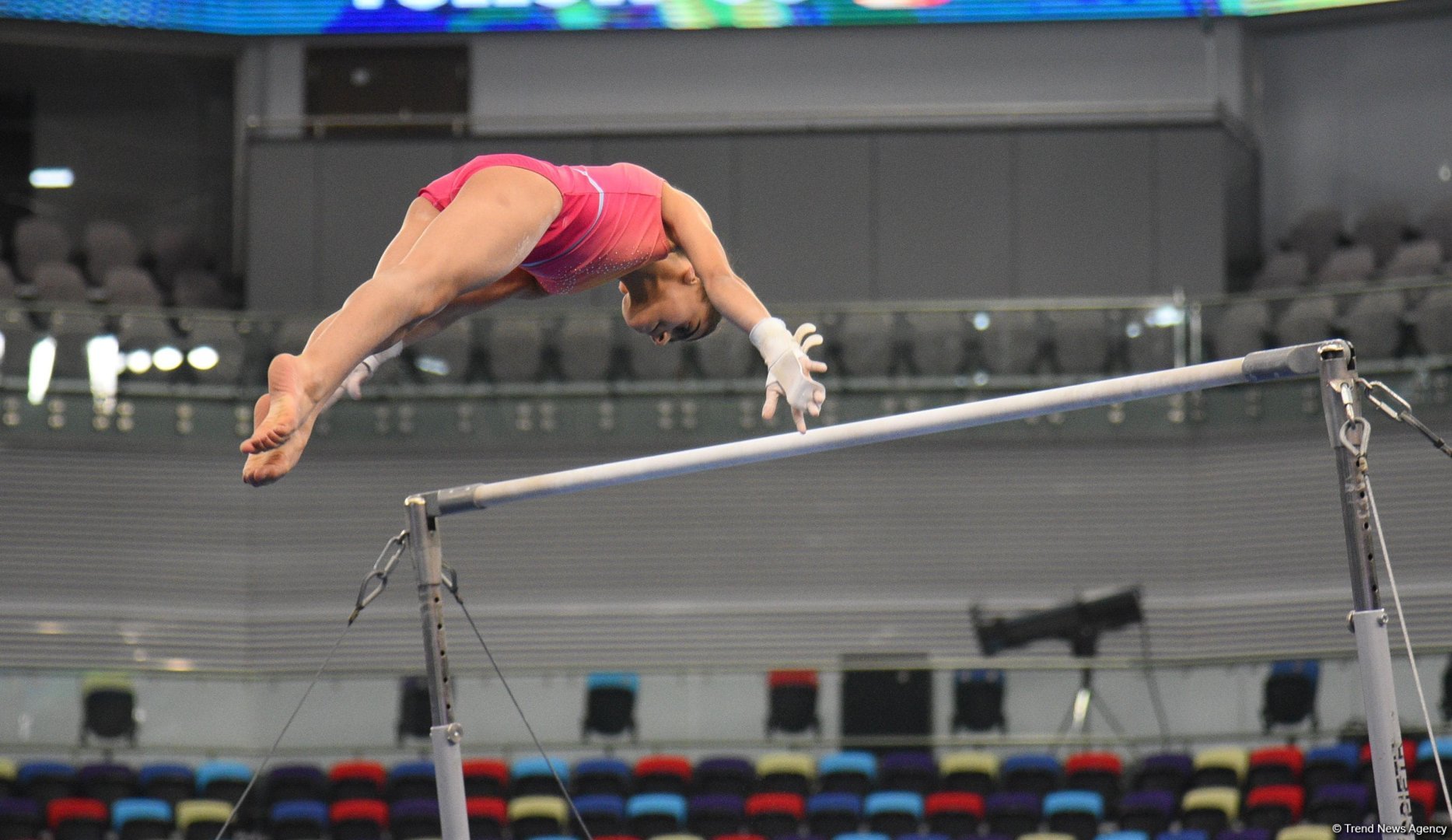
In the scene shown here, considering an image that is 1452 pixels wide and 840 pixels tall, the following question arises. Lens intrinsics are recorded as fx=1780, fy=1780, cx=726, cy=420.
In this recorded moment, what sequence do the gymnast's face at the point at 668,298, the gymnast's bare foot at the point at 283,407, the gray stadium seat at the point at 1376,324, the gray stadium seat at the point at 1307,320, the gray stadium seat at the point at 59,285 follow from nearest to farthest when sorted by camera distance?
the gymnast's bare foot at the point at 283,407 < the gymnast's face at the point at 668,298 < the gray stadium seat at the point at 1376,324 < the gray stadium seat at the point at 1307,320 < the gray stadium seat at the point at 59,285

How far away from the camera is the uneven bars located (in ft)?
15.3

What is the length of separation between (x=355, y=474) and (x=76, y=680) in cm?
361

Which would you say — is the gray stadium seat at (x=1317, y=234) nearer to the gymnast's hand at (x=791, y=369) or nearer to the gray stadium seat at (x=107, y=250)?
the gray stadium seat at (x=107, y=250)

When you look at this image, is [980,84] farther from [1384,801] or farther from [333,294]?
[1384,801]

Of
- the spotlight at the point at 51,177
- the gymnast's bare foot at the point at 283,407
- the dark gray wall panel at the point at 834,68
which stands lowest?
the gymnast's bare foot at the point at 283,407

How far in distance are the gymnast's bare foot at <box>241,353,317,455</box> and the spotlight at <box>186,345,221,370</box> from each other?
9.58 m

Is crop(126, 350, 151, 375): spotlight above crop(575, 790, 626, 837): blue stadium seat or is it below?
above

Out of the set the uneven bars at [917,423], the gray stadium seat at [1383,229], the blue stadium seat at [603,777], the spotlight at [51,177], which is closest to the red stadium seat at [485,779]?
the blue stadium seat at [603,777]

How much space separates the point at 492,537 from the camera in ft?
46.2

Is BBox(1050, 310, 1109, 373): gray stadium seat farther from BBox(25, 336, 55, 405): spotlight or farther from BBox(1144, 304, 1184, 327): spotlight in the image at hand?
BBox(25, 336, 55, 405): spotlight

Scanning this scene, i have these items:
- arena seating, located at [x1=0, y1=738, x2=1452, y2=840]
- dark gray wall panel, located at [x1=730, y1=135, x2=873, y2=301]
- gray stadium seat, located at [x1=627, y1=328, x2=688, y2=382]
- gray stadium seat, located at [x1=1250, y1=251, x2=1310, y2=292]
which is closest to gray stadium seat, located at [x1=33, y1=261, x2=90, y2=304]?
gray stadium seat, located at [x1=627, y1=328, x2=688, y2=382]

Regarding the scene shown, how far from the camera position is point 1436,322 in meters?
12.4

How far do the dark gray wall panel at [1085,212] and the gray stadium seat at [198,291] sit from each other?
685 centimetres

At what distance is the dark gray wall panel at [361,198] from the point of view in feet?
49.4
